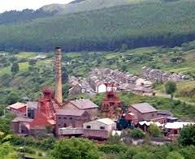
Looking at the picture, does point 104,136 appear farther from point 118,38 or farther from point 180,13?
point 180,13

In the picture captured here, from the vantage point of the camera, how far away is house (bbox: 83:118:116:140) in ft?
137

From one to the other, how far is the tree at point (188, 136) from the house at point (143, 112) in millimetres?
8830

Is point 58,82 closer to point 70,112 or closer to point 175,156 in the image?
point 70,112

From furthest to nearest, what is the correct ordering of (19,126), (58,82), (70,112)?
1. (58,82)
2. (19,126)
3. (70,112)

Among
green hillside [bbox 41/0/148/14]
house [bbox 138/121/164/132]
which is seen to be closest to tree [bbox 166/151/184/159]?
house [bbox 138/121/164/132]

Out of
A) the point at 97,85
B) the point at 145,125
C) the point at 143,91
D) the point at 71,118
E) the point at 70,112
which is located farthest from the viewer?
the point at 97,85

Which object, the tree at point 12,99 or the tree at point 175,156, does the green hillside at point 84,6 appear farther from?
the tree at point 175,156

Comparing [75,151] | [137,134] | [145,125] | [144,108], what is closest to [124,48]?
[144,108]

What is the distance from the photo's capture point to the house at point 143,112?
44.7 meters

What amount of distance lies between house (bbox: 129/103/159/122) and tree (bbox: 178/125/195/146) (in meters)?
8.83

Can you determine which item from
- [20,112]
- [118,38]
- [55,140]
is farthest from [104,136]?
[118,38]

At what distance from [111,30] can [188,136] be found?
228ft

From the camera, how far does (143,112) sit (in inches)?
1762

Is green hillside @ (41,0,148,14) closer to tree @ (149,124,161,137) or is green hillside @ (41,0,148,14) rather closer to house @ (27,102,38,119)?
house @ (27,102,38,119)
